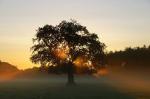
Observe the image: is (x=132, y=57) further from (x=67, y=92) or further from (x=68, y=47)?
(x=67, y=92)

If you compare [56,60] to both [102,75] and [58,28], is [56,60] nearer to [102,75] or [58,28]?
[58,28]

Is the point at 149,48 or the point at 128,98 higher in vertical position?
the point at 149,48

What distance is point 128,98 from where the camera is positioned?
44938mm

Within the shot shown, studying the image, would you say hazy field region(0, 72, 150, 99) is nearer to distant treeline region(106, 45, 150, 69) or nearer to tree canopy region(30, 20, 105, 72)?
tree canopy region(30, 20, 105, 72)

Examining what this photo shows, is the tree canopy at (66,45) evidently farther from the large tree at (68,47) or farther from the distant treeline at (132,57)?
the distant treeline at (132,57)

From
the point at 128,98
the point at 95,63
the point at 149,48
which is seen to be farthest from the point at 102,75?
the point at 128,98

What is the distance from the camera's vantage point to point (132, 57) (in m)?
152

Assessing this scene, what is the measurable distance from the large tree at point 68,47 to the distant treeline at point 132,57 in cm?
4916

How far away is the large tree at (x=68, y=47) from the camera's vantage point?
89062mm

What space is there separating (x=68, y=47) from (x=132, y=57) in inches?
2560

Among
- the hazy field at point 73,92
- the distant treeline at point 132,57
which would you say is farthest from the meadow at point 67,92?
the distant treeline at point 132,57

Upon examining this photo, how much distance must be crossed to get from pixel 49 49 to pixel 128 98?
4610cm

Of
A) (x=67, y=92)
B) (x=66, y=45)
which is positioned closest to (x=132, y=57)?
(x=66, y=45)

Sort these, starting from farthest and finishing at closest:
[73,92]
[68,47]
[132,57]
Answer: [132,57]
[68,47]
[73,92]
